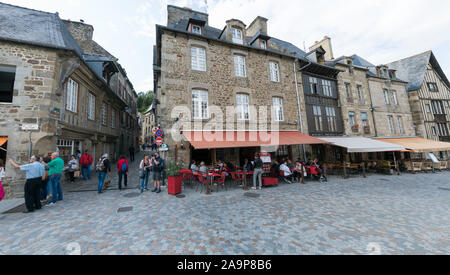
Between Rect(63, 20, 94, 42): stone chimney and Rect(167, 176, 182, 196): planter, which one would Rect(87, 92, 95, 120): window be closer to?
Rect(63, 20, 94, 42): stone chimney

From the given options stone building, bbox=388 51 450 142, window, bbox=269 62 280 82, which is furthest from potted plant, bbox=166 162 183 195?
stone building, bbox=388 51 450 142

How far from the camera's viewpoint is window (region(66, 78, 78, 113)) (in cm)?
806

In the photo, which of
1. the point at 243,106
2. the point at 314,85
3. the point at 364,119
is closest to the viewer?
the point at 243,106

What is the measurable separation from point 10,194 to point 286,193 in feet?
32.5

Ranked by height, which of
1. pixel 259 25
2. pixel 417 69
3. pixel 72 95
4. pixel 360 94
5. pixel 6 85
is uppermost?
pixel 259 25

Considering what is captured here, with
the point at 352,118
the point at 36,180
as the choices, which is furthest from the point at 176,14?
the point at 352,118

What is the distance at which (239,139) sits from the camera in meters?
8.59

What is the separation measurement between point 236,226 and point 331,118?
13128mm

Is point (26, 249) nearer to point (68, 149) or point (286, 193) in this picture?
point (286, 193)

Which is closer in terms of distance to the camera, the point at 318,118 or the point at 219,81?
the point at 219,81

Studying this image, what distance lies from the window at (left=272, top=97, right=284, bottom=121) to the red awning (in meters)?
1.41

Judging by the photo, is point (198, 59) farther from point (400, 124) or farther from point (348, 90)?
point (400, 124)

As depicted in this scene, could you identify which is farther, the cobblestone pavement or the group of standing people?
the group of standing people

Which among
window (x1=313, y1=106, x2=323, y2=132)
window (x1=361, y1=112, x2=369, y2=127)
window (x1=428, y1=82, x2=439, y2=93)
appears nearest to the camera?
window (x1=313, y1=106, x2=323, y2=132)
